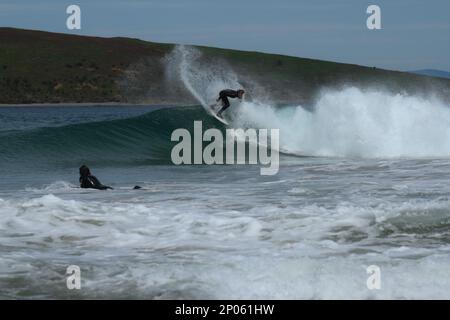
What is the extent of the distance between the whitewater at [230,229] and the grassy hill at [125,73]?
246 feet

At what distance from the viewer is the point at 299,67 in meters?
117

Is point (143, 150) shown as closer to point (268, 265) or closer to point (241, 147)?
point (241, 147)

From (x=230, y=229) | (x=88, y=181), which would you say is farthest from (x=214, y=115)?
(x=230, y=229)

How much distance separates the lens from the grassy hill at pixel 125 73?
10100 cm

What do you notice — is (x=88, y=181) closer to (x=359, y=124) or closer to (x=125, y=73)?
(x=359, y=124)

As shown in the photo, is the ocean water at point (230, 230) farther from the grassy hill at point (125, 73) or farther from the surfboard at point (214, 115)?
the grassy hill at point (125, 73)

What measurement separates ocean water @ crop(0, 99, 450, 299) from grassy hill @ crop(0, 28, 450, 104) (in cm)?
7579

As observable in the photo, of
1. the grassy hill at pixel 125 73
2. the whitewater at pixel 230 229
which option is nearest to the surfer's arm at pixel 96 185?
the whitewater at pixel 230 229

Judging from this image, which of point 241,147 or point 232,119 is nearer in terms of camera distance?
point 241,147

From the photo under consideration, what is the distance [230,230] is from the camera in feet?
38.8

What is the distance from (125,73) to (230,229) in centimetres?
9710

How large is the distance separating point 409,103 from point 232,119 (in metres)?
6.59

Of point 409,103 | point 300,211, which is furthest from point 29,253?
point 409,103

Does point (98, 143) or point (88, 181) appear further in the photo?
point (98, 143)
